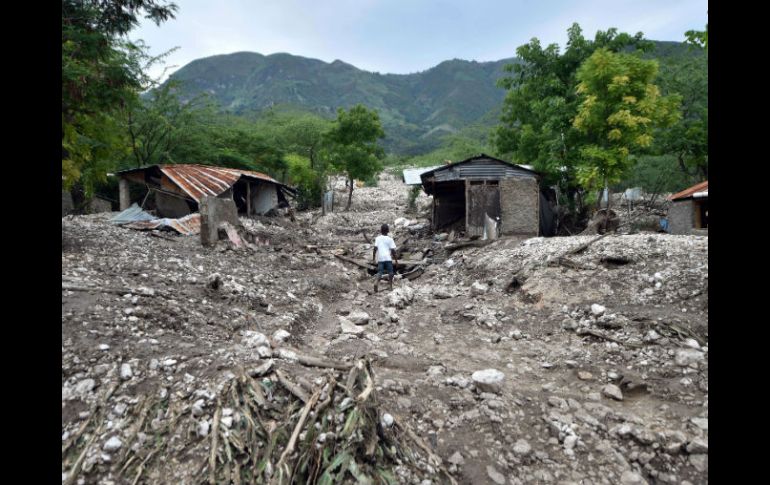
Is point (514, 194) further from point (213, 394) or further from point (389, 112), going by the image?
point (389, 112)

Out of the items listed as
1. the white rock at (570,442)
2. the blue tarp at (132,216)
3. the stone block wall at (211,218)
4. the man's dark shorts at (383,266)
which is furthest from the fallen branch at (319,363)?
the blue tarp at (132,216)

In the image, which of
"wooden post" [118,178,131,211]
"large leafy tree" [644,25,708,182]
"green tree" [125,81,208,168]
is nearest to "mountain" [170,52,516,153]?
"large leafy tree" [644,25,708,182]

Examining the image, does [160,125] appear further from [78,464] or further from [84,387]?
[78,464]

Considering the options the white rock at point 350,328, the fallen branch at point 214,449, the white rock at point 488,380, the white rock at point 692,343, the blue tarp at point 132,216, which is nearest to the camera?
A: the fallen branch at point 214,449

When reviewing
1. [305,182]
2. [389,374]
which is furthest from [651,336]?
[305,182]

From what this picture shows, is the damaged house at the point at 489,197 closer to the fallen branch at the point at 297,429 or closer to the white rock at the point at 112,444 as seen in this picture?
the fallen branch at the point at 297,429

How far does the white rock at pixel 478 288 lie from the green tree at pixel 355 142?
1611 cm

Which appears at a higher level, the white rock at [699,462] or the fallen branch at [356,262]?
the fallen branch at [356,262]

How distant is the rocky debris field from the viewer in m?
2.39

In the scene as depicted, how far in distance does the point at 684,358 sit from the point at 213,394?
14.9 ft

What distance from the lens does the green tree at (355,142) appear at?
21.8 metres

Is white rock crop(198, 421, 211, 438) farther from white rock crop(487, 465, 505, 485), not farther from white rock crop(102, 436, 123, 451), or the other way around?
white rock crop(487, 465, 505, 485)
